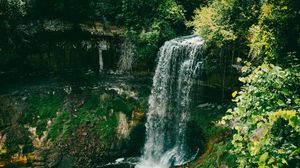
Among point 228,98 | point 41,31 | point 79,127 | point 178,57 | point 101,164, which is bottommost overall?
point 101,164

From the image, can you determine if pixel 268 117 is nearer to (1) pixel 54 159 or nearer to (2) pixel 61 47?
(1) pixel 54 159

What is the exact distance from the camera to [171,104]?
1416 centimetres

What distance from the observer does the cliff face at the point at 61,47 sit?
1450 cm

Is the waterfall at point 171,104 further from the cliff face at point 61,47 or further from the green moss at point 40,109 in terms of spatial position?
the green moss at point 40,109

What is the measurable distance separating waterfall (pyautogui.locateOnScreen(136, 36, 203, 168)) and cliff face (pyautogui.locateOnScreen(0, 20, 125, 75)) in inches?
106

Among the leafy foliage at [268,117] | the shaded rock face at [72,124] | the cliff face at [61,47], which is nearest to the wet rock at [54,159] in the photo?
the shaded rock face at [72,124]

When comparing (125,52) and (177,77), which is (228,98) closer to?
(177,77)

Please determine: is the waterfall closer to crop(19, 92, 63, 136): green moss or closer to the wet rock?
the wet rock

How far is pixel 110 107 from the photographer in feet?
49.1

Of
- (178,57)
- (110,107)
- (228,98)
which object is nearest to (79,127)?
(110,107)

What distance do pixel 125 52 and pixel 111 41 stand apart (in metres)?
0.83

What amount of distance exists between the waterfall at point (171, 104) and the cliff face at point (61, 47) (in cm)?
269

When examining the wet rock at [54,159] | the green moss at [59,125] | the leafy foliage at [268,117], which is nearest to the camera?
the leafy foliage at [268,117]

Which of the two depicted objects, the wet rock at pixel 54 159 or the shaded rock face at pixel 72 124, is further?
the shaded rock face at pixel 72 124
